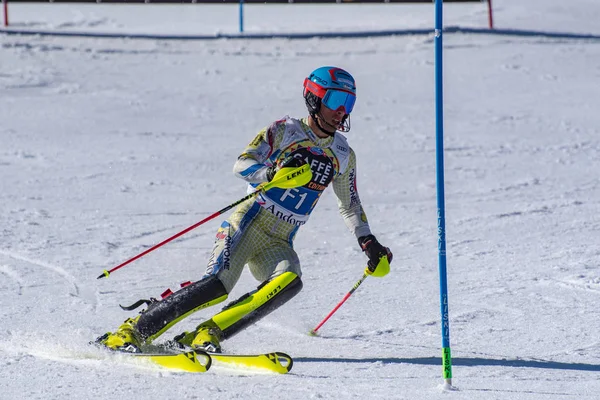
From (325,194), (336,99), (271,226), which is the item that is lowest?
(325,194)

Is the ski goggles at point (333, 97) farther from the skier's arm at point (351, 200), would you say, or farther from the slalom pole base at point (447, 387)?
the slalom pole base at point (447, 387)

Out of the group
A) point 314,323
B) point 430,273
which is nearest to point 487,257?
point 430,273

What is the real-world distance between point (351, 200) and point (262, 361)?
135 cm

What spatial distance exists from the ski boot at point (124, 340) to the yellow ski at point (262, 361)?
435 millimetres

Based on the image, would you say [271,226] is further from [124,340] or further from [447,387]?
[447,387]

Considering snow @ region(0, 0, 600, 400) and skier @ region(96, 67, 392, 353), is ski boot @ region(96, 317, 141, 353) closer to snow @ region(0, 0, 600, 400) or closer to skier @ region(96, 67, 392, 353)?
skier @ region(96, 67, 392, 353)

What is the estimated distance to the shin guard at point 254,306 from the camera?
499 centimetres

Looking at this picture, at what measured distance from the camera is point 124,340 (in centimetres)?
491

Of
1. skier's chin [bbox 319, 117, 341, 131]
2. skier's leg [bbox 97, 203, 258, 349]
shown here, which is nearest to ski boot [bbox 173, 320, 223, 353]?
skier's leg [bbox 97, 203, 258, 349]

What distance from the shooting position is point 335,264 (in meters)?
7.45

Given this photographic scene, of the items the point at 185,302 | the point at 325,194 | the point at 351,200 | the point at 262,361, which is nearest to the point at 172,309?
the point at 185,302

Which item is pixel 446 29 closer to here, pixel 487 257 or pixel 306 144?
pixel 487 257

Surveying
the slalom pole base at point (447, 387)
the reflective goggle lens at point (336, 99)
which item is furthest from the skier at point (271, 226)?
the slalom pole base at point (447, 387)

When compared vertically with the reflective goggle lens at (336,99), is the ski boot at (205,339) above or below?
below
